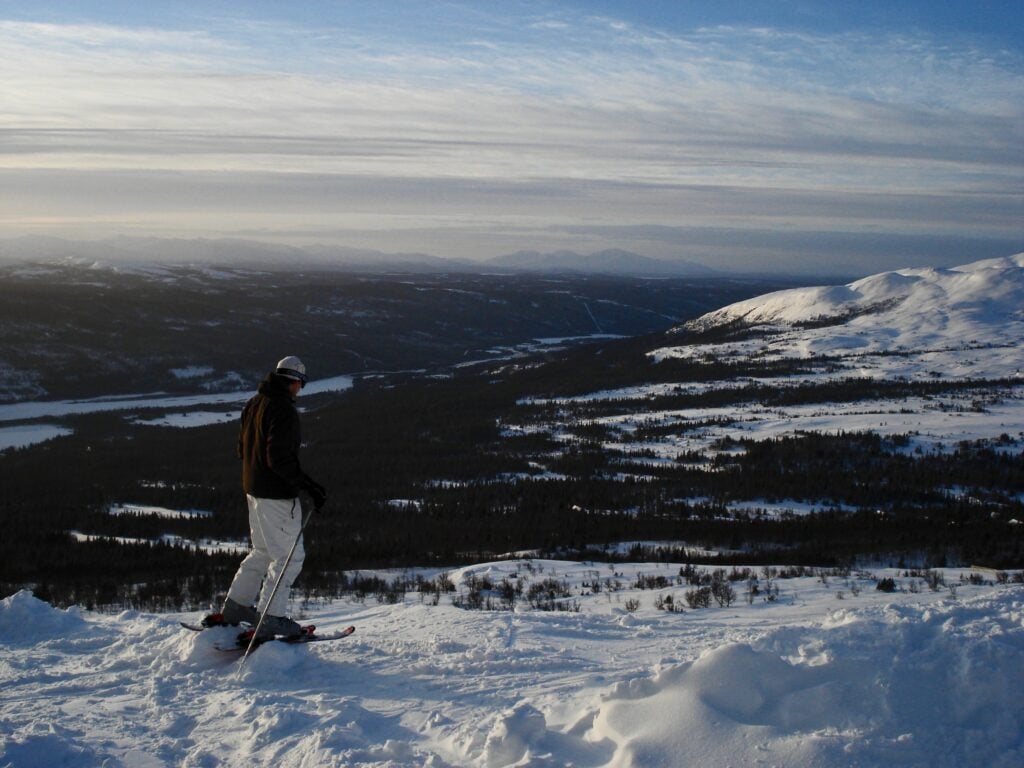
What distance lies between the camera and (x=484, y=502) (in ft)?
89.2

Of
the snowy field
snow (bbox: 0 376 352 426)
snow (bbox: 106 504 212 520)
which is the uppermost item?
the snowy field

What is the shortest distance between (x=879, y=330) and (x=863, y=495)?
174 feet

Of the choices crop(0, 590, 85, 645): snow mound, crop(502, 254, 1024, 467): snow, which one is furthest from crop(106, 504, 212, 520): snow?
crop(0, 590, 85, 645): snow mound

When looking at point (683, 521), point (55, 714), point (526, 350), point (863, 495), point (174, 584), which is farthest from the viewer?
point (526, 350)

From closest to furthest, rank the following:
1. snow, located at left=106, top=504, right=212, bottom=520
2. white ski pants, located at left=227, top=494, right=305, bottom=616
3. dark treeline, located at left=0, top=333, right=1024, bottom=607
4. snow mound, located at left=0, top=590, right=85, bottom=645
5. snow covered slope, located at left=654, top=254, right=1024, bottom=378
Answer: white ski pants, located at left=227, top=494, right=305, bottom=616 → snow mound, located at left=0, top=590, right=85, bottom=645 → dark treeline, located at left=0, top=333, right=1024, bottom=607 → snow, located at left=106, top=504, right=212, bottom=520 → snow covered slope, located at left=654, top=254, right=1024, bottom=378

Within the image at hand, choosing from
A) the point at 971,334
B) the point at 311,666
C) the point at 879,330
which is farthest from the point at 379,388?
the point at 311,666

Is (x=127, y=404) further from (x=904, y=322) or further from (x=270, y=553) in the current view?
(x=270, y=553)

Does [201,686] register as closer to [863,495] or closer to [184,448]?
[863,495]

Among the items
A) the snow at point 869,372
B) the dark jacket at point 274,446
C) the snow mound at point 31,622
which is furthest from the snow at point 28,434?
the dark jacket at point 274,446

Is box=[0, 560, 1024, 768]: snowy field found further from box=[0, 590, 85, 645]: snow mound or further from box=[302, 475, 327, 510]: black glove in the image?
box=[302, 475, 327, 510]: black glove

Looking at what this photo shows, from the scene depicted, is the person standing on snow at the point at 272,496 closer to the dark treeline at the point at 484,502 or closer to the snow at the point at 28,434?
the dark treeline at the point at 484,502

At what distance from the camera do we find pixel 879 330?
242 feet

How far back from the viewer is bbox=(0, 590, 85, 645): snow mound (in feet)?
26.0

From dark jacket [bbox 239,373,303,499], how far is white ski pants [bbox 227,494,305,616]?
12cm
